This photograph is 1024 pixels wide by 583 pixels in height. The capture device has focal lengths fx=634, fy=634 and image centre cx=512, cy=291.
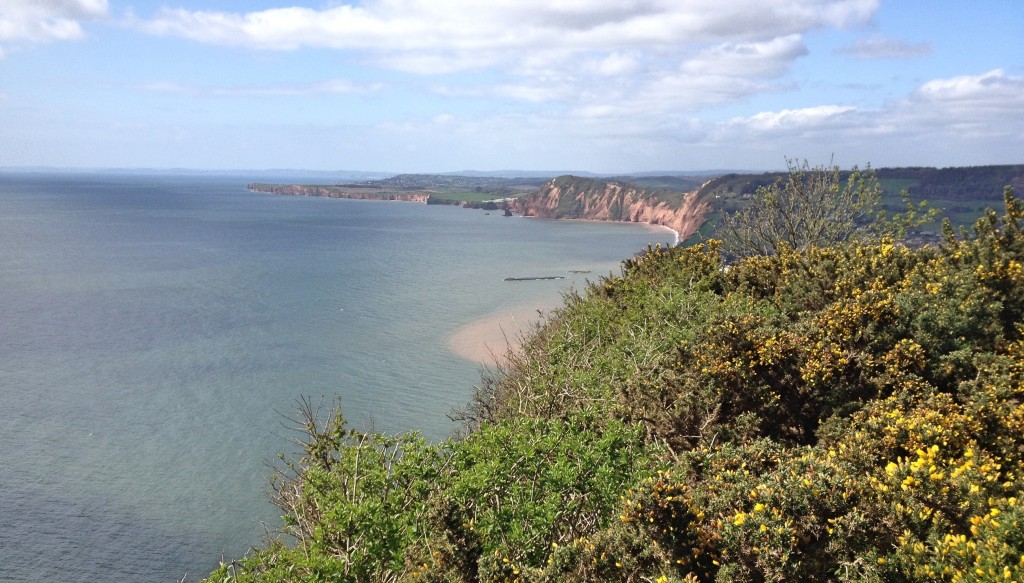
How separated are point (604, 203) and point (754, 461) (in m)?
159

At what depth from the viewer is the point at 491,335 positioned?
147ft

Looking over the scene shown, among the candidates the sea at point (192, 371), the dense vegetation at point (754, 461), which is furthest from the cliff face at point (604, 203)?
the dense vegetation at point (754, 461)

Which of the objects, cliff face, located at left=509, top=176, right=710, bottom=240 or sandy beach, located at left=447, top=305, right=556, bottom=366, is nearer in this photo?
sandy beach, located at left=447, top=305, right=556, bottom=366

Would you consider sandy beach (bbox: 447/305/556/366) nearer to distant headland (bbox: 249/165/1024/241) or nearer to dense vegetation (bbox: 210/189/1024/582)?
dense vegetation (bbox: 210/189/1024/582)

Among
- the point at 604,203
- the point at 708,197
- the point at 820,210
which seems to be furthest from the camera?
the point at 604,203

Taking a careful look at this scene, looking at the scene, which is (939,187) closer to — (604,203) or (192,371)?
(604,203)

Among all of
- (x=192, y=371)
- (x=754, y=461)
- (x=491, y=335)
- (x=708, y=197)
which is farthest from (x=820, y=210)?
(x=708, y=197)

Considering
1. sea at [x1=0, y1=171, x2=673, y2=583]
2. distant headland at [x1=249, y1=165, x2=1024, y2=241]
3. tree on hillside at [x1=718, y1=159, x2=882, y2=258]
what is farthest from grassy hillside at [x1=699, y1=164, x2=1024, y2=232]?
tree on hillside at [x1=718, y1=159, x2=882, y2=258]

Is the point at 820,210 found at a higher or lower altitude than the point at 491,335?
higher

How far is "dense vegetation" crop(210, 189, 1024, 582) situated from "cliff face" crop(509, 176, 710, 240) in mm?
114279

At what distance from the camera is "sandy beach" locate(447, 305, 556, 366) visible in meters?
39.3

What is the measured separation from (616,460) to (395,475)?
10.8ft

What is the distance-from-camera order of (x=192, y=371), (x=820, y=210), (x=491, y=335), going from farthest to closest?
(x=491, y=335), (x=192, y=371), (x=820, y=210)

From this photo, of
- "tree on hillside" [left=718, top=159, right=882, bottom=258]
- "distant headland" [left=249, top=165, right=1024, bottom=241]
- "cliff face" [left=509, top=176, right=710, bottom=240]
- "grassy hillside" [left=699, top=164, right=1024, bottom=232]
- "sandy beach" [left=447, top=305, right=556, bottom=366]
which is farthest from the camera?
"cliff face" [left=509, top=176, right=710, bottom=240]
